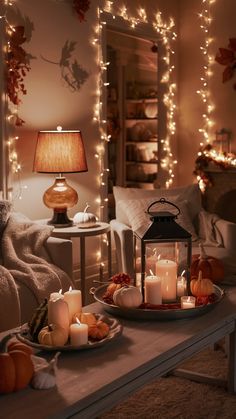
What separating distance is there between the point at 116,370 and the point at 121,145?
16.3ft

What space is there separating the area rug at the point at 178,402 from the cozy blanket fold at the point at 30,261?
29.9 inches

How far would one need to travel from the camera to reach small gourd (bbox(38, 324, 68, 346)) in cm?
197

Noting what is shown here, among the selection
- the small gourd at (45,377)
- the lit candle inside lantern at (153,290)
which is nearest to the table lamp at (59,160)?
the lit candle inside lantern at (153,290)

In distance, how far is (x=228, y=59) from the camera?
523 centimetres

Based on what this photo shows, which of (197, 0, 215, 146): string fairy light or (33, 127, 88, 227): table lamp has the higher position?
(197, 0, 215, 146): string fairy light

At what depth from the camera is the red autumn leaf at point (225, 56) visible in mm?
5227

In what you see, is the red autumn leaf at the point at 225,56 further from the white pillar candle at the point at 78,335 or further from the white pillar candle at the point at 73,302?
the white pillar candle at the point at 78,335

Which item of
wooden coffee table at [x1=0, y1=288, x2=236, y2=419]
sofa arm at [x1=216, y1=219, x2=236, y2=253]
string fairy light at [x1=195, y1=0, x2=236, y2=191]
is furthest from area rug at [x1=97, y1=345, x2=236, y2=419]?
string fairy light at [x1=195, y1=0, x2=236, y2=191]

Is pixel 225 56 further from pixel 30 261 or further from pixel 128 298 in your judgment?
pixel 128 298

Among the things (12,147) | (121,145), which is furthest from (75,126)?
(121,145)

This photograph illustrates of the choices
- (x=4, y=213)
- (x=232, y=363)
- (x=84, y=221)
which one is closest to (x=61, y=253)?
(x=4, y=213)

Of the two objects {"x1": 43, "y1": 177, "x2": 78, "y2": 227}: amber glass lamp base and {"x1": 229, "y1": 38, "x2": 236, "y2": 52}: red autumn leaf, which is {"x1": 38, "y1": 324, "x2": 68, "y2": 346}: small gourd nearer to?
{"x1": 43, "y1": 177, "x2": 78, "y2": 227}: amber glass lamp base

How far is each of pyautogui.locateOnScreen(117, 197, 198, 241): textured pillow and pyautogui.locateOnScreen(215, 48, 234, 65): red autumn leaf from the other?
1673 mm

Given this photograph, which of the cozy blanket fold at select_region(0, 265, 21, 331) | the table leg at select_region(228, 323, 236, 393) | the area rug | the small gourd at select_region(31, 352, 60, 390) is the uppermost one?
the small gourd at select_region(31, 352, 60, 390)
